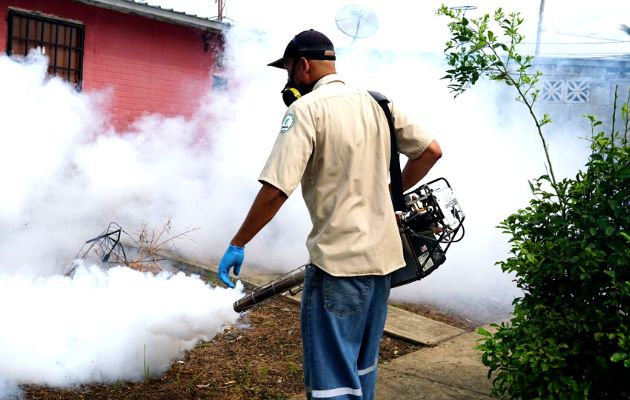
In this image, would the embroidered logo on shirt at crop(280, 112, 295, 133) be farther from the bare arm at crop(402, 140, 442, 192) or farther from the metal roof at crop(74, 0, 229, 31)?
the metal roof at crop(74, 0, 229, 31)

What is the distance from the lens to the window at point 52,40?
9.03 m

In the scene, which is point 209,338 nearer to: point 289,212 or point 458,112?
point 289,212

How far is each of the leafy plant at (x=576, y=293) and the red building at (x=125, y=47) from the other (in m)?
7.93

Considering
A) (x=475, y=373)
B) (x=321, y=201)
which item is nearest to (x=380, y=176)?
(x=321, y=201)

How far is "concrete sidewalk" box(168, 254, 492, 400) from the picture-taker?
12.8ft

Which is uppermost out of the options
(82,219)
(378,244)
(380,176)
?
(380,176)

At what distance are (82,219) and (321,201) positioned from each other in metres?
4.57

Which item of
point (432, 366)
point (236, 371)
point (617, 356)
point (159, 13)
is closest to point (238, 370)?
point (236, 371)

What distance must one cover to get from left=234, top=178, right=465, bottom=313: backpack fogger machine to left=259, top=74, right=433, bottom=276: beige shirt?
0.19 meters

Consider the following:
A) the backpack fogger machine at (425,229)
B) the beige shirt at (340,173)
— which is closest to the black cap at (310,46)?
the beige shirt at (340,173)

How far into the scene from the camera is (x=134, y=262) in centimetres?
568

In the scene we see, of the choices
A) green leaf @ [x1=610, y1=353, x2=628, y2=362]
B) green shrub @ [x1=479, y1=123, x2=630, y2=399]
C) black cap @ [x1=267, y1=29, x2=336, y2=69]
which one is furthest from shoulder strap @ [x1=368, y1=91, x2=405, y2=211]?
green leaf @ [x1=610, y1=353, x2=628, y2=362]

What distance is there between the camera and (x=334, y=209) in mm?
2625

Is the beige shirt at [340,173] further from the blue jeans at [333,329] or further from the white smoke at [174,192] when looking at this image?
the white smoke at [174,192]
